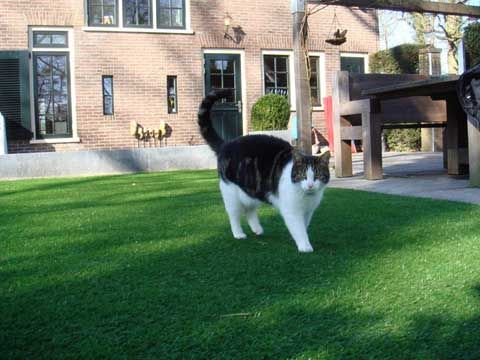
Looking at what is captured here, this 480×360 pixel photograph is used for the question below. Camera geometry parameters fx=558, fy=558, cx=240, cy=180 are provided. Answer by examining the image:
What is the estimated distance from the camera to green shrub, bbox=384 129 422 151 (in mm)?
13070

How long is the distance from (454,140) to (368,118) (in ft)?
3.45

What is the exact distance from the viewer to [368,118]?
6.14 m

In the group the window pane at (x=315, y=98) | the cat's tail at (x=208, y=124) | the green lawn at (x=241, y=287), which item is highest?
the window pane at (x=315, y=98)

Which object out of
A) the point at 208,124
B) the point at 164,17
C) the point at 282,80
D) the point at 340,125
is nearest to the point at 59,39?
the point at 164,17

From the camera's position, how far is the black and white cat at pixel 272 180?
9.69 feet

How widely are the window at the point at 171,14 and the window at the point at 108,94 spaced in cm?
168

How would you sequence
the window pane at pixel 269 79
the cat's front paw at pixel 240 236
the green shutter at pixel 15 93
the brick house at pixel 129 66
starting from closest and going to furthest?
the cat's front paw at pixel 240 236 < the green shutter at pixel 15 93 < the brick house at pixel 129 66 < the window pane at pixel 269 79

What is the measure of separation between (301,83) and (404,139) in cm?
657

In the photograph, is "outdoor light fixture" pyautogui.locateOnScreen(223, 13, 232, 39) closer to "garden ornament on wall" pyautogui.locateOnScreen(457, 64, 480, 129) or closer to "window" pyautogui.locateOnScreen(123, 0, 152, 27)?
"window" pyautogui.locateOnScreen(123, 0, 152, 27)

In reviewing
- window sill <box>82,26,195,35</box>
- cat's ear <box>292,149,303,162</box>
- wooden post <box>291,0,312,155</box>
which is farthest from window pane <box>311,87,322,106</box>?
cat's ear <box>292,149,303,162</box>

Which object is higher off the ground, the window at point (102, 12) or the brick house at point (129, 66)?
the window at point (102, 12)

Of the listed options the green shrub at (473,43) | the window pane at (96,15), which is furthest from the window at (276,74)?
the green shrub at (473,43)

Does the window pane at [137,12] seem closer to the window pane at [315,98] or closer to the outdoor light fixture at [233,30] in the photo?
the outdoor light fixture at [233,30]

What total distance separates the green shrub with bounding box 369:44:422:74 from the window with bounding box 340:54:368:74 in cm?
51
